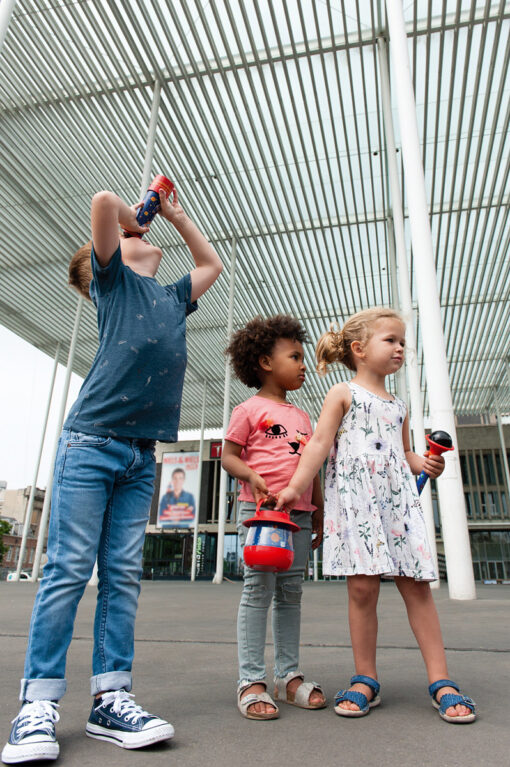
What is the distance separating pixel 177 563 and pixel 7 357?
1586 cm

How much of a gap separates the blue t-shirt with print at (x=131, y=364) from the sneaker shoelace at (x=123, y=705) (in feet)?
2.19

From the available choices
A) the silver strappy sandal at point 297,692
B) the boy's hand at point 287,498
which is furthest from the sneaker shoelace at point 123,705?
the boy's hand at point 287,498

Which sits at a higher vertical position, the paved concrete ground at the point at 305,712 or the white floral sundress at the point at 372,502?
the white floral sundress at the point at 372,502

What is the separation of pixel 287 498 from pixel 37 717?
2.66 feet

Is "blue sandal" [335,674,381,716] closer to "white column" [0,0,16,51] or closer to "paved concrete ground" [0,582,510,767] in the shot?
"paved concrete ground" [0,582,510,767]

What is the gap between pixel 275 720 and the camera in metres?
1.38

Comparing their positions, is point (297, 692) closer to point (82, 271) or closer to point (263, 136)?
point (82, 271)

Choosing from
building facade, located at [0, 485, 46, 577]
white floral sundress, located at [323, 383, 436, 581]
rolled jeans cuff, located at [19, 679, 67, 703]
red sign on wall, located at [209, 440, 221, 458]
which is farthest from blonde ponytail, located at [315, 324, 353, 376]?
building facade, located at [0, 485, 46, 577]

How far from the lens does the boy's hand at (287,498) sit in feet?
5.13

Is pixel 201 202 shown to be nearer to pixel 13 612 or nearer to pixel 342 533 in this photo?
pixel 13 612

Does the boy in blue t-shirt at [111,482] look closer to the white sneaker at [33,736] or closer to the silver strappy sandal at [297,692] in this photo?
the white sneaker at [33,736]

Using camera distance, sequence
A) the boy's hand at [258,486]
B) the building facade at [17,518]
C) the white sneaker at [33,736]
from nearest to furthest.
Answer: the white sneaker at [33,736] → the boy's hand at [258,486] → the building facade at [17,518]

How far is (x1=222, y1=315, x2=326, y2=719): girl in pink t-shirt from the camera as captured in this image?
5.09ft

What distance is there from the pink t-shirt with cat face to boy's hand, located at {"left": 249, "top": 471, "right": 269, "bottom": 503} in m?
0.08
